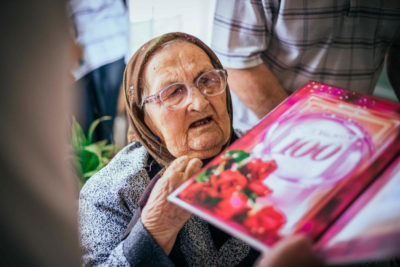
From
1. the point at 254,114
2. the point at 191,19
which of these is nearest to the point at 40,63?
the point at 254,114

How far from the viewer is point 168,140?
1.22 metres

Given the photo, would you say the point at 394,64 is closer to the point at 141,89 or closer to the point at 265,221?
the point at 141,89

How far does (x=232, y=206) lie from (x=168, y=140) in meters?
0.61

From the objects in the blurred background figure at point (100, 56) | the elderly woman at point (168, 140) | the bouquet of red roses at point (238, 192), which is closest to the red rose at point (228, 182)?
the bouquet of red roses at point (238, 192)

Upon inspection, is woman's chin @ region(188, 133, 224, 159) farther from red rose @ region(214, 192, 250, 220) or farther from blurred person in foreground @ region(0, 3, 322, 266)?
blurred person in foreground @ region(0, 3, 322, 266)

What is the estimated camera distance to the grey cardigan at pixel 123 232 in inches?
36.6

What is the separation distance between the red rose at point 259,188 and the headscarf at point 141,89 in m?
0.68

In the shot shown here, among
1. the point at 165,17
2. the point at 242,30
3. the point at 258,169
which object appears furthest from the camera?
the point at 165,17

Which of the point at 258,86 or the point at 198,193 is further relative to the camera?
the point at 258,86

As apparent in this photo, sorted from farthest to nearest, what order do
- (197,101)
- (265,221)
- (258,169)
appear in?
(197,101), (258,169), (265,221)

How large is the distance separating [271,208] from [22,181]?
0.47m

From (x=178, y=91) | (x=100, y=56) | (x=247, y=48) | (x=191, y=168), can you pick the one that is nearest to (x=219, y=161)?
(x=191, y=168)

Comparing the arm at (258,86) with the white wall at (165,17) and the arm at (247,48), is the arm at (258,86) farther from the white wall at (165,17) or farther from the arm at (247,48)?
the white wall at (165,17)

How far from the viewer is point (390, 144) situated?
72 centimetres
